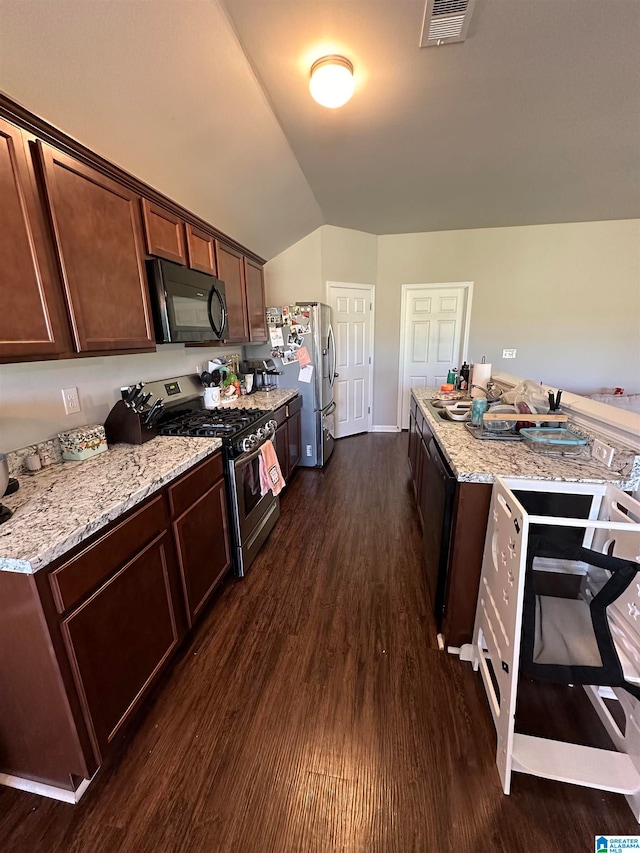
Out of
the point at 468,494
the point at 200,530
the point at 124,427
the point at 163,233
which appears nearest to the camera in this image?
the point at 468,494

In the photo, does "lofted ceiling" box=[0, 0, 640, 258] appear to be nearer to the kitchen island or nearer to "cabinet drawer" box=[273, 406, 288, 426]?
"cabinet drawer" box=[273, 406, 288, 426]

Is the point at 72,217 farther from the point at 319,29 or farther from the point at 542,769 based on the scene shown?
the point at 542,769

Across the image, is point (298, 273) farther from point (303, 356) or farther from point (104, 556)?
point (104, 556)

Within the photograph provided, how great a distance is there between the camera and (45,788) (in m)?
Result: 1.11

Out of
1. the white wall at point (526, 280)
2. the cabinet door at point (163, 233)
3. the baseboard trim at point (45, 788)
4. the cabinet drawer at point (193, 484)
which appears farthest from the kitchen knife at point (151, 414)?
the white wall at point (526, 280)

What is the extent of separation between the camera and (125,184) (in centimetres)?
158

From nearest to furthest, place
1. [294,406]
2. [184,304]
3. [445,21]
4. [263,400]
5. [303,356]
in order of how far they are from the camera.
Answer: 1. [445,21]
2. [184,304]
3. [263,400]
4. [294,406]
5. [303,356]

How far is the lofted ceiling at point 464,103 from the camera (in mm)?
1530

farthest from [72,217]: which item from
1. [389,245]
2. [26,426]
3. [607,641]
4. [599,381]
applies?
[599,381]

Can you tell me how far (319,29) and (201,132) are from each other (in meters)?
0.74

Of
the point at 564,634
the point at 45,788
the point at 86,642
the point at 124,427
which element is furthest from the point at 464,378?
the point at 45,788

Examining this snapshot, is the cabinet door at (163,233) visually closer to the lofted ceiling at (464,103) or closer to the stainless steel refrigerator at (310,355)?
the lofted ceiling at (464,103)

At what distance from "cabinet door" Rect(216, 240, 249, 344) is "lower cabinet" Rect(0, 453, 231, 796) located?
1656 mm

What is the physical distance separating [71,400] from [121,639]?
1123mm
